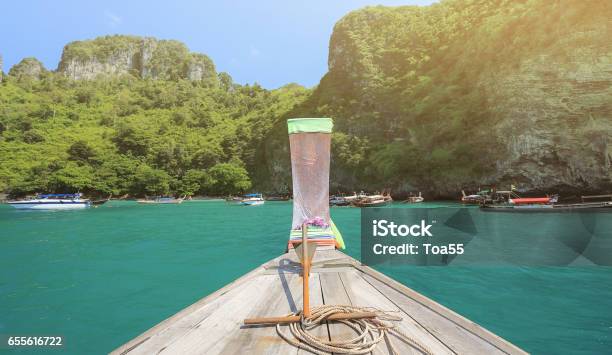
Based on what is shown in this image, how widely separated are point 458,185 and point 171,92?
10615 cm

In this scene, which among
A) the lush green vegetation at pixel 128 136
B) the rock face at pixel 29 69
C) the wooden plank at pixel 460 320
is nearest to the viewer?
the wooden plank at pixel 460 320

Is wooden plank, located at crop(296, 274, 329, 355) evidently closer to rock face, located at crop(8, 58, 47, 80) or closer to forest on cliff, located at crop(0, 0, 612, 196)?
forest on cliff, located at crop(0, 0, 612, 196)

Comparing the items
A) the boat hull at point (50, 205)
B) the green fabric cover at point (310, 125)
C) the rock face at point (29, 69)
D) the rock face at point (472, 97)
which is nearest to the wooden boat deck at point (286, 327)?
the green fabric cover at point (310, 125)

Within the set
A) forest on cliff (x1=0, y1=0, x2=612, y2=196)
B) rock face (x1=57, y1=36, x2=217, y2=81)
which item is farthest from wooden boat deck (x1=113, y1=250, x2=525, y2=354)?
rock face (x1=57, y1=36, x2=217, y2=81)

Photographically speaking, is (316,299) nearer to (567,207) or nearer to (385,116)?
(567,207)

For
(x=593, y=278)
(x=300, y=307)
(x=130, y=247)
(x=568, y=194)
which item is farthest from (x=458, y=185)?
(x=300, y=307)

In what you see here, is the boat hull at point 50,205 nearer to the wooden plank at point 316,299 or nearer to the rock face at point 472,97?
the rock face at point 472,97

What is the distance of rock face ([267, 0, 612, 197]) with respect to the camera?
3594cm

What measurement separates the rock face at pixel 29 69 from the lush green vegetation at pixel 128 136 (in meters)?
9.64

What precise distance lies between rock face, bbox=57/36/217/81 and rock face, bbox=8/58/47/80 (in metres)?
7.63

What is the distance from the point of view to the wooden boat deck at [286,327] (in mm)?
A: 2541

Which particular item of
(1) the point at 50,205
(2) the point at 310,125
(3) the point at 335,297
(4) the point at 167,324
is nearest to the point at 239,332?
(4) the point at 167,324

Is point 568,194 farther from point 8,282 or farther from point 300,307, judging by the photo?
point 8,282

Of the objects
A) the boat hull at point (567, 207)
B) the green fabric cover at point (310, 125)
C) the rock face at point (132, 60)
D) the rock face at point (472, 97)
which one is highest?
the rock face at point (132, 60)
